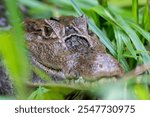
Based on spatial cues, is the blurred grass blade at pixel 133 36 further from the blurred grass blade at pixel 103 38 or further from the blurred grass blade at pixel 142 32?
the blurred grass blade at pixel 103 38

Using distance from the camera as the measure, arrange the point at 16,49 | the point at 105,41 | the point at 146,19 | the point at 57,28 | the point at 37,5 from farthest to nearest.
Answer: the point at 37,5, the point at 146,19, the point at 105,41, the point at 57,28, the point at 16,49

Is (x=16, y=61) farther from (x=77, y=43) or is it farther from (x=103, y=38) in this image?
(x=103, y=38)

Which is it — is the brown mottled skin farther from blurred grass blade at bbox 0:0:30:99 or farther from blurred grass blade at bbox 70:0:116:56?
blurred grass blade at bbox 0:0:30:99

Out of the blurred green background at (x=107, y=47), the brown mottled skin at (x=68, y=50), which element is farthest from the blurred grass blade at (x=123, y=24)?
the brown mottled skin at (x=68, y=50)

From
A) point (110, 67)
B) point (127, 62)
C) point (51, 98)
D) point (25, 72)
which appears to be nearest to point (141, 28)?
point (127, 62)

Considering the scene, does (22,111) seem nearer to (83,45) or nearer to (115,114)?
(115,114)

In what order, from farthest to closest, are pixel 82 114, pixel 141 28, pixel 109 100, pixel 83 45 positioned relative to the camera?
1. pixel 141 28
2. pixel 83 45
3. pixel 82 114
4. pixel 109 100

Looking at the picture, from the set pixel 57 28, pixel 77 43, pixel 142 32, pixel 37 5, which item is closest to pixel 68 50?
pixel 77 43
